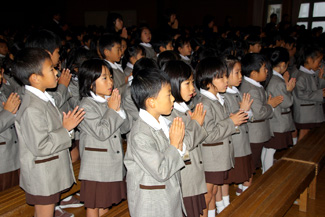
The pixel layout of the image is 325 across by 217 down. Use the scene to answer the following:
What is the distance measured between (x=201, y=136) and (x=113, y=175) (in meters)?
0.65

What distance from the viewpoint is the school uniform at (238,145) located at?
7.70 feet

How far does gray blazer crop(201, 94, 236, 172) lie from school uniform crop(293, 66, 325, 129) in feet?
5.62

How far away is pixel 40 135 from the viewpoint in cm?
162

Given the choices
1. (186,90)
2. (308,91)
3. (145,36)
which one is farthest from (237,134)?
(145,36)

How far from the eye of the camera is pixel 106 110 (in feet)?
6.56

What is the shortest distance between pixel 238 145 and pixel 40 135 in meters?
1.46

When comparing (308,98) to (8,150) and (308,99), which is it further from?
(8,150)

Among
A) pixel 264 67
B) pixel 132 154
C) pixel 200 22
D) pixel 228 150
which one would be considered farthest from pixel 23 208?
pixel 200 22

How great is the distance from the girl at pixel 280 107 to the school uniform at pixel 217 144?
1.02 meters

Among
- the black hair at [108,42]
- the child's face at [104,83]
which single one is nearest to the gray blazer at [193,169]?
the child's face at [104,83]

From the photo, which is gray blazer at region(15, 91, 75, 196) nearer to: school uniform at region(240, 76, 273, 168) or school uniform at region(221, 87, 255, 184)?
school uniform at region(221, 87, 255, 184)

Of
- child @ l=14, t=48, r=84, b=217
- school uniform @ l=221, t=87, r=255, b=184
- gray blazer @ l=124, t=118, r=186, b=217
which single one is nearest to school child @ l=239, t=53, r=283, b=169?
school uniform @ l=221, t=87, r=255, b=184

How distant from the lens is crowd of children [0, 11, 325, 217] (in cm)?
151

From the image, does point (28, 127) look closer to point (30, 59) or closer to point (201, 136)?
point (30, 59)
